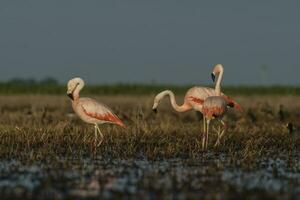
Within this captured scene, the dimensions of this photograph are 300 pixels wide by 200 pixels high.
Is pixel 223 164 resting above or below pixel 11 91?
below

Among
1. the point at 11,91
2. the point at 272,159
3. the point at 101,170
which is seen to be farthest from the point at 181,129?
the point at 11,91

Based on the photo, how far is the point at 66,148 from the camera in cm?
1278

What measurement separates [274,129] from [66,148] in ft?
18.8

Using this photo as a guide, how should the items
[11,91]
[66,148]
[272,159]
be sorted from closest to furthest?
[272,159]
[66,148]
[11,91]

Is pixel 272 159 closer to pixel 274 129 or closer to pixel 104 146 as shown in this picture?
pixel 104 146

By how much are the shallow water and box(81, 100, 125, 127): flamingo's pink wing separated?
8.19 feet

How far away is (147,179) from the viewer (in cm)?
885

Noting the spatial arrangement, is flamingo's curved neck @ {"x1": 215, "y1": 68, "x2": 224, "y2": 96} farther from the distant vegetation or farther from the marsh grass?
the distant vegetation

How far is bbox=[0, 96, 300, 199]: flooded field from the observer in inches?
314

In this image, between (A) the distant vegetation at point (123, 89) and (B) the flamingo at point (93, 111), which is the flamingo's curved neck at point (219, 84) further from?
(A) the distant vegetation at point (123, 89)

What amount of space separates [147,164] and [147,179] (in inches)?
71.4

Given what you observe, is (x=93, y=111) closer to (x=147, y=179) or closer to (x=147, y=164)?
(x=147, y=164)

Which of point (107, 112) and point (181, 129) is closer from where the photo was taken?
point (107, 112)

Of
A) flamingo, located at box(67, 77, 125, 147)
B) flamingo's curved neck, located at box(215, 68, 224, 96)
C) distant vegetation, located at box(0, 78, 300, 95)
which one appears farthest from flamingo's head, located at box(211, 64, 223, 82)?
distant vegetation, located at box(0, 78, 300, 95)
